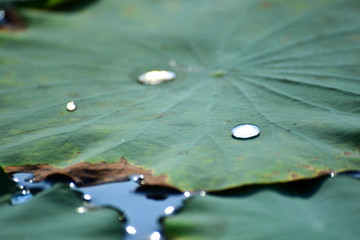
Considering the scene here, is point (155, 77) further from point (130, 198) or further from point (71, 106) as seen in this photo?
point (130, 198)

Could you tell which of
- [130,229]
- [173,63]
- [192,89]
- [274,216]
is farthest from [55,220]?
[173,63]

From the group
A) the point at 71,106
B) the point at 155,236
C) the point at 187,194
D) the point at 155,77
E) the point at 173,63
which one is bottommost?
the point at 155,236

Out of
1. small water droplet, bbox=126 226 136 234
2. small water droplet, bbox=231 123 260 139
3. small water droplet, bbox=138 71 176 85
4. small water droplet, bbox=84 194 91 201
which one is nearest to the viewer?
small water droplet, bbox=126 226 136 234

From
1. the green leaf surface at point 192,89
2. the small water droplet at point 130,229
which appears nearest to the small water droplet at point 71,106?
the green leaf surface at point 192,89

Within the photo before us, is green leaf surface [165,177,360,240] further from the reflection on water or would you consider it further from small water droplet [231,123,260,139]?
small water droplet [231,123,260,139]

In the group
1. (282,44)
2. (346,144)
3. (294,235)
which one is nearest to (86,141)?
(294,235)

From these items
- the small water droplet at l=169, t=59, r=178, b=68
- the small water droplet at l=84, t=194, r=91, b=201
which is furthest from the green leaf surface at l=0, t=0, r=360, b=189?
the small water droplet at l=84, t=194, r=91, b=201
